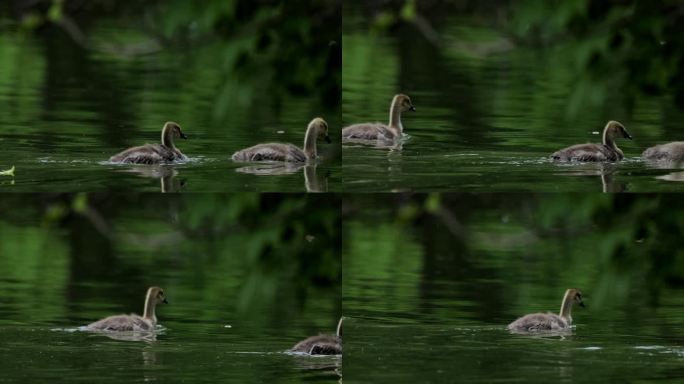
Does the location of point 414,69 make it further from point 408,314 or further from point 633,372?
point 633,372

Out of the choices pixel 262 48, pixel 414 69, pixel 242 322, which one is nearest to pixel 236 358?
pixel 242 322

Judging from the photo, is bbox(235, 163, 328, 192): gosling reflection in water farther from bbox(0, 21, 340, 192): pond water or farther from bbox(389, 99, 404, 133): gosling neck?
bbox(389, 99, 404, 133): gosling neck

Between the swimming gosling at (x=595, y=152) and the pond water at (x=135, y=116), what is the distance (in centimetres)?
165

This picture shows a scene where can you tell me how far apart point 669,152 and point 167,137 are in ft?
11.8

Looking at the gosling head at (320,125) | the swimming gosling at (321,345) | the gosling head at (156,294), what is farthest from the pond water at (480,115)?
→ the gosling head at (156,294)

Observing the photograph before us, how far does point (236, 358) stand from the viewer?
15.4 meters

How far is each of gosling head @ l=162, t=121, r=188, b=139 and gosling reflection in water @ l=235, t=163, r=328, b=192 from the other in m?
0.82

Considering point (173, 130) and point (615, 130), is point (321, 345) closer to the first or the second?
point (173, 130)

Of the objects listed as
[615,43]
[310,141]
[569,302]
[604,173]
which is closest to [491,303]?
[569,302]

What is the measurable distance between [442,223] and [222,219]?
1815mm

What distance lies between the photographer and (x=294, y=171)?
52.5 ft

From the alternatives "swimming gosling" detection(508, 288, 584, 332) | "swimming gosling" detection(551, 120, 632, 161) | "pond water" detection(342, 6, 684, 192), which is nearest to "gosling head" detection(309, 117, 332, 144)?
"pond water" detection(342, 6, 684, 192)

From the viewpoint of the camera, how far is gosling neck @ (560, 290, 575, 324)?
52.3 feet

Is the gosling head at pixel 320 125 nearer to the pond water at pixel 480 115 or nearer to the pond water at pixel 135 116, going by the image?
the pond water at pixel 135 116
